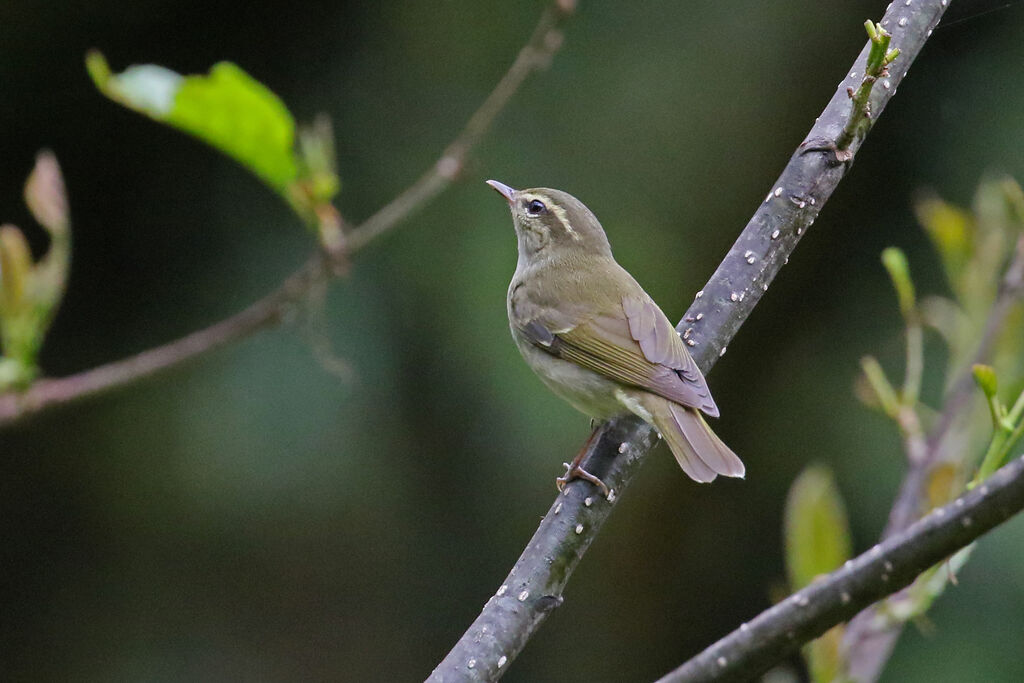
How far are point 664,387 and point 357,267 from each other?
140 cm

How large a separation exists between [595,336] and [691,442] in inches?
23.7

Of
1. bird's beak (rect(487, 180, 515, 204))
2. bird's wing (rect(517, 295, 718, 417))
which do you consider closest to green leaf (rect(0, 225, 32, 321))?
bird's wing (rect(517, 295, 718, 417))

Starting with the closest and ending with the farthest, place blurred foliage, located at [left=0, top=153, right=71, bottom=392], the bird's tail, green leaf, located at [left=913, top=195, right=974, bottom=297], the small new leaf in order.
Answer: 1. the small new leaf
2. blurred foliage, located at [left=0, top=153, right=71, bottom=392]
3. green leaf, located at [left=913, top=195, right=974, bottom=297]
4. the bird's tail

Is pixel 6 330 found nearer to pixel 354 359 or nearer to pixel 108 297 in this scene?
pixel 354 359

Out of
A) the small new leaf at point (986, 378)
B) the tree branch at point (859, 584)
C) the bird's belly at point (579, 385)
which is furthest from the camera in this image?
the bird's belly at point (579, 385)

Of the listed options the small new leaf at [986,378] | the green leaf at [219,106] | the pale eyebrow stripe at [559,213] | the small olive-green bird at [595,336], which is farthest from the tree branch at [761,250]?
the pale eyebrow stripe at [559,213]

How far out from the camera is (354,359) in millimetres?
3650

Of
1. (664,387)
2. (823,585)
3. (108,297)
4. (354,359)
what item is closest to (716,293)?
(664,387)

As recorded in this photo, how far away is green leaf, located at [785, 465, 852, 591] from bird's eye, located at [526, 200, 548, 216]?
5.53 feet

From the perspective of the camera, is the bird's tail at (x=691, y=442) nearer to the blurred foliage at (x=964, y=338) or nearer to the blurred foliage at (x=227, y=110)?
the blurred foliage at (x=964, y=338)

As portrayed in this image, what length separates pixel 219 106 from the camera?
1966 mm

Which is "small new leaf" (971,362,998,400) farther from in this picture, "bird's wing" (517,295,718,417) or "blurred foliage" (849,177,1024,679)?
"bird's wing" (517,295,718,417)

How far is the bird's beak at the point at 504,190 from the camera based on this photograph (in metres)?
3.55

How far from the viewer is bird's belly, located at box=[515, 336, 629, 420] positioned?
2.94 m
